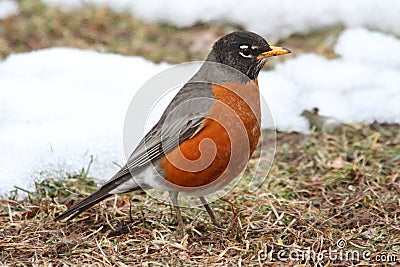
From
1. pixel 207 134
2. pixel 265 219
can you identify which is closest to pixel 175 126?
pixel 207 134

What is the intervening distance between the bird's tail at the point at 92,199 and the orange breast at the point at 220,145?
0.35 m

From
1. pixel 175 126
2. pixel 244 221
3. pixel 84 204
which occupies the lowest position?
pixel 84 204

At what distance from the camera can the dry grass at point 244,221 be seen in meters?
3.98

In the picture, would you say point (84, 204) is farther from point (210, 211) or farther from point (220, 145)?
point (220, 145)

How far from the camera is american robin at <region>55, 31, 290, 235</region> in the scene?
13.5 ft

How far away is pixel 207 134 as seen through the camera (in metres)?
4.09

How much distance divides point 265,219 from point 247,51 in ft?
3.72

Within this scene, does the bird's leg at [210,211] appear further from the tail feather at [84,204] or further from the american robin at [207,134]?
the tail feather at [84,204]

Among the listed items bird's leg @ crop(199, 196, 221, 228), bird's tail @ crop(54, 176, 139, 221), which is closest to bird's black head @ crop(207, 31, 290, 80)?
bird's leg @ crop(199, 196, 221, 228)

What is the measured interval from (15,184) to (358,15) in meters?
4.81

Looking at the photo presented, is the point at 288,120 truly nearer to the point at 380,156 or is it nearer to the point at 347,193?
the point at 380,156

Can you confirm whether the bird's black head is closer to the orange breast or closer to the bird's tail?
the orange breast

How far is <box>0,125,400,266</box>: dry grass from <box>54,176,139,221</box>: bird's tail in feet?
0.39

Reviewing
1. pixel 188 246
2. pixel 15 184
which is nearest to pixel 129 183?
pixel 188 246
